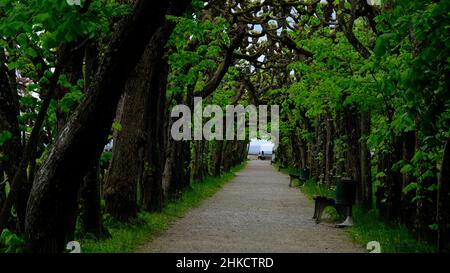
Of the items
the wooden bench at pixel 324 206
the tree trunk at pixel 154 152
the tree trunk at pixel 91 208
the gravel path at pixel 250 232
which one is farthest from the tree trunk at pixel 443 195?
the tree trunk at pixel 154 152

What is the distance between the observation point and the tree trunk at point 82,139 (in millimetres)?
6750

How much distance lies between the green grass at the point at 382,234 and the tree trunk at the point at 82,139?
217 inches

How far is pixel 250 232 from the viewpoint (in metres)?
13.7

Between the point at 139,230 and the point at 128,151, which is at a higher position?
the point at 128,151

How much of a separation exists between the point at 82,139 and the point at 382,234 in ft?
24.4

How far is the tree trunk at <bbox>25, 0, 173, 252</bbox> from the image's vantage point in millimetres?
6750

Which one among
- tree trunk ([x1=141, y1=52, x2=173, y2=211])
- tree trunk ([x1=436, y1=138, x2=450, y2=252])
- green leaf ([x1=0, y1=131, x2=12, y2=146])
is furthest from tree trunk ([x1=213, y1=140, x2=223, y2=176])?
green leaf ([x1=0, y1=131, x2=12, y2=146])

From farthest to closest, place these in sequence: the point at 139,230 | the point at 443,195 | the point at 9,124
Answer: the point at 139,230, the point at 443,195, the point at 9,124

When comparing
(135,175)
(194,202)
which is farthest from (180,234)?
(194,202)

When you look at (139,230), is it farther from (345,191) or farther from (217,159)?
(217,159)

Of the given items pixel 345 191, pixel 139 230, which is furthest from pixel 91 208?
pixel 345 191

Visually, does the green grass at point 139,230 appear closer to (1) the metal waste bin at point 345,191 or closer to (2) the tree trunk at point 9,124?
(2) the tree trunk at point 9,124

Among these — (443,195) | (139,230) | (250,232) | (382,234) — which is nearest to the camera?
(443,195)
